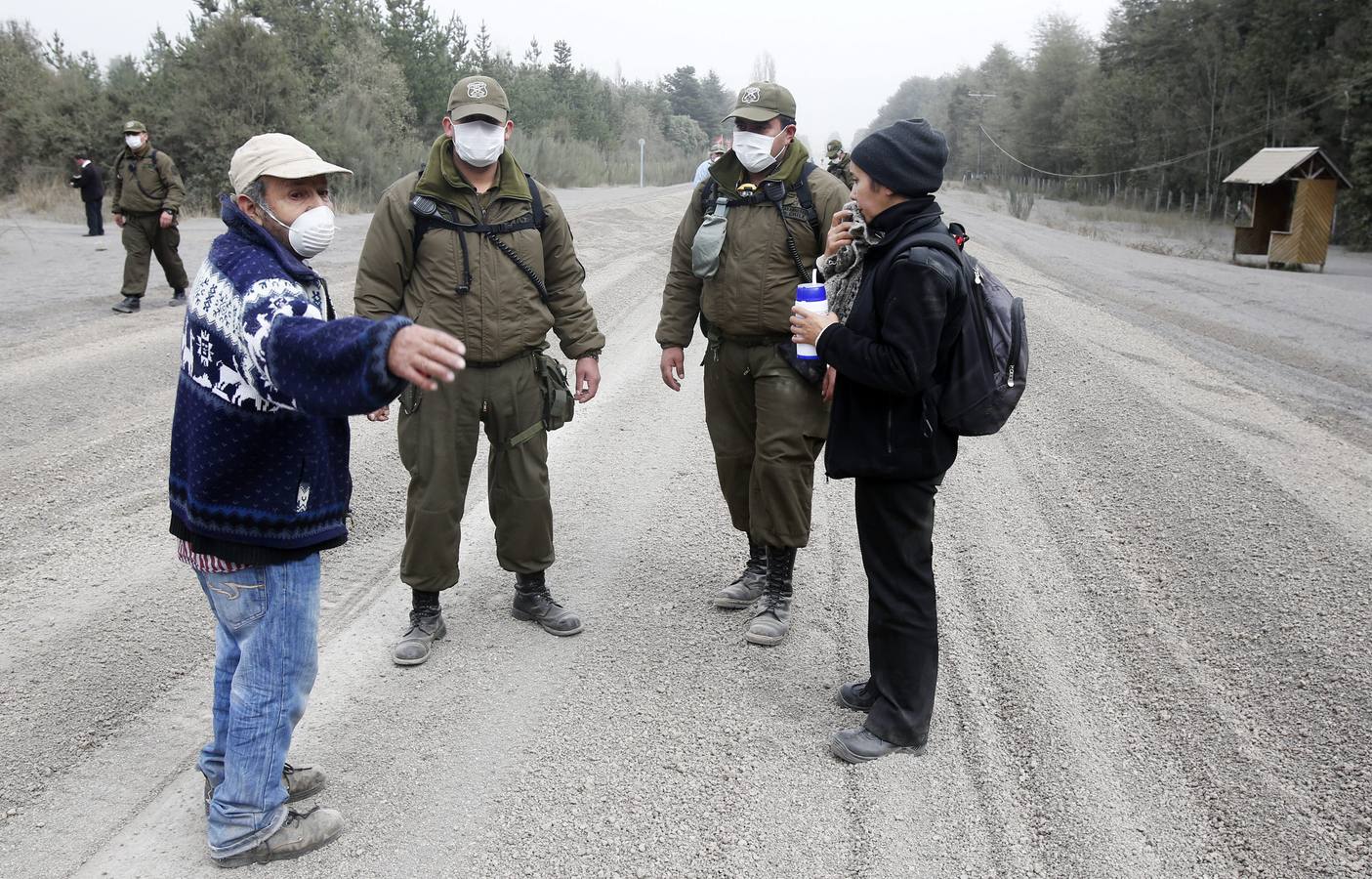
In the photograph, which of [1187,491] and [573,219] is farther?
[573,219]

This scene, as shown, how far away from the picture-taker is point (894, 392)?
3541mm

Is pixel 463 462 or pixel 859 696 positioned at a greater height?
pixel 463 462

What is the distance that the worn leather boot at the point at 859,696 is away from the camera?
13.4 feet

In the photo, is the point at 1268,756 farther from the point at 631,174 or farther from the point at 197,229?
the point at 631,174

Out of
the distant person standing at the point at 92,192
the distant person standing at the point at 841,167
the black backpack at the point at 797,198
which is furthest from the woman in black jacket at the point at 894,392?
the distant person standing at the point at 92,192

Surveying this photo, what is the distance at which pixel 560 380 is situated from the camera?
15.5 feet

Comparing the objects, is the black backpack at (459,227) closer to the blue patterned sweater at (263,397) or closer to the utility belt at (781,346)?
the utility belt at (781,346)

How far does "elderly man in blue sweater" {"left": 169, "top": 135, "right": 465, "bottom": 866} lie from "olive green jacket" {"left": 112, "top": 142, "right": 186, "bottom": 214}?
11.0m

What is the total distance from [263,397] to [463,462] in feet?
5.97

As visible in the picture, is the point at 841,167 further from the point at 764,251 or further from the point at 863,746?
the point at 863,746

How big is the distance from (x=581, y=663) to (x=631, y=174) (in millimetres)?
63777

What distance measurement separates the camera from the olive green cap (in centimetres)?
466

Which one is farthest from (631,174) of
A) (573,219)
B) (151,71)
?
(573,219)

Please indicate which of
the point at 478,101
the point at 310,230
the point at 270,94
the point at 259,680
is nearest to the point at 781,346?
the point at 478,101
